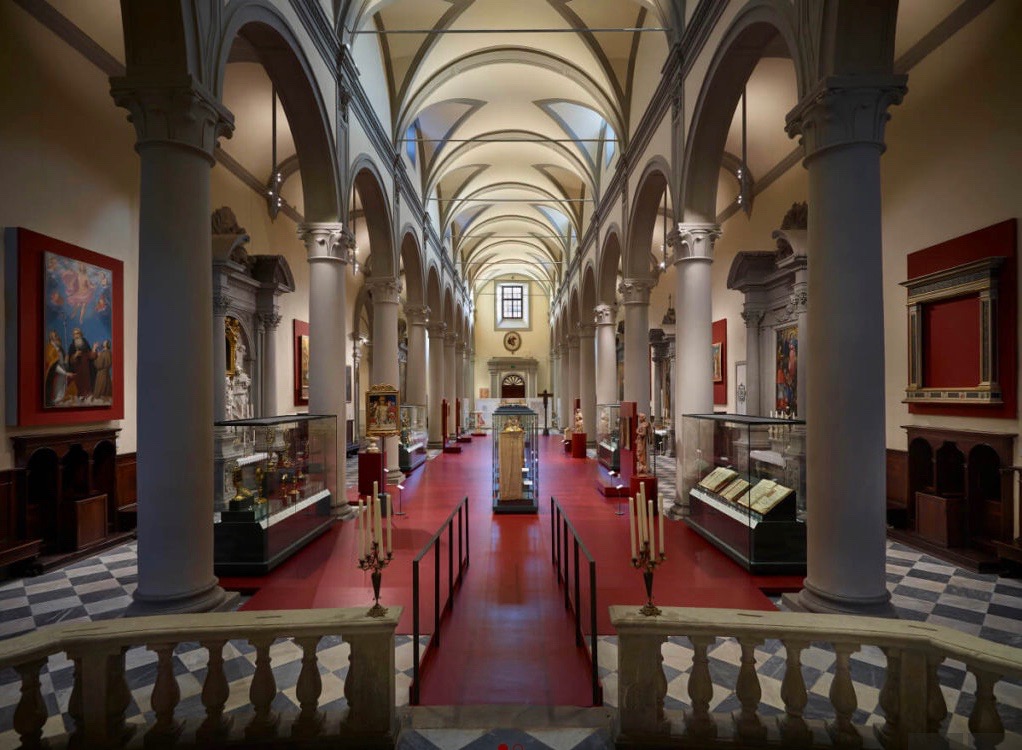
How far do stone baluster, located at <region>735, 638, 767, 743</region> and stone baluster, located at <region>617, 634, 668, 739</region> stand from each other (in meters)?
0.35

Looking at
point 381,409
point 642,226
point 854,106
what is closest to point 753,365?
point 642,226

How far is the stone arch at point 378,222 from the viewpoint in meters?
11.2

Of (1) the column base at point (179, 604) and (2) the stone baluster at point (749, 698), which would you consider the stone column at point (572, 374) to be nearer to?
(1) the column base at point (179, 604)

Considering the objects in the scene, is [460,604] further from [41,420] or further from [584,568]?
[41,420]

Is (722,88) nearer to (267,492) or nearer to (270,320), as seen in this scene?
(267,492)

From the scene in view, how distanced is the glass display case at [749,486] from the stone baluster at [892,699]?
10.8ft

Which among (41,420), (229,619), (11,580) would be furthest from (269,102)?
(229,619)

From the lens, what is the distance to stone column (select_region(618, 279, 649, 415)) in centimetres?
1198

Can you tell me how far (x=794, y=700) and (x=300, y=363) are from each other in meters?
13.5

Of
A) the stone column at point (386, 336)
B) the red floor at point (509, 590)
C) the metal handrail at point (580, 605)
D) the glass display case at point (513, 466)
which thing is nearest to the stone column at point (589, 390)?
the stone column at point (386, 336)

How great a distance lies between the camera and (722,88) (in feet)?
24.0

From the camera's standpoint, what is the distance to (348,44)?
8875 millimetres

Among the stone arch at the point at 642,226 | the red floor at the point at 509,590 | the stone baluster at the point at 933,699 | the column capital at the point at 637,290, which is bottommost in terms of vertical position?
the red floor at the point at 509,590

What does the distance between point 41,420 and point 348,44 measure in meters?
6.67
